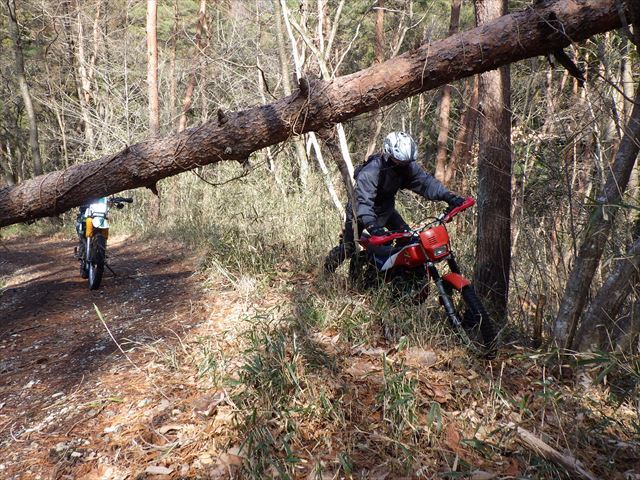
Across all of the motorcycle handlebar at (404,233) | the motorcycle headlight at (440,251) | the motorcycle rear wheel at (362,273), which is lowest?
the motorcycle rear wheel at (362,273)

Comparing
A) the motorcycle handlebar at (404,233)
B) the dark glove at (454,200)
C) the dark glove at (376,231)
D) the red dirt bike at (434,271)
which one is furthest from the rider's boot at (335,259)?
the dark glove at (454,200)

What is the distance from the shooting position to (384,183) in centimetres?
436

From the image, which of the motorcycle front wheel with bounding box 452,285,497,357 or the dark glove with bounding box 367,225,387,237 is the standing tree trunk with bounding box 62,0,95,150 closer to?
the dark glove with bounding box 367,225,387,237

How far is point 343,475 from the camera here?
251 centimetres

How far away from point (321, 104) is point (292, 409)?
7.43 ft

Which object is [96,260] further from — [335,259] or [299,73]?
[299,73]

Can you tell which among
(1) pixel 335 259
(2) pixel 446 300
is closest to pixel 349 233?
(1) pixel 335 259

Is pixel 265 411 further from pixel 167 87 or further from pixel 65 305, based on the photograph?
pixel 167 87

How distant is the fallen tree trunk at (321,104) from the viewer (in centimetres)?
310

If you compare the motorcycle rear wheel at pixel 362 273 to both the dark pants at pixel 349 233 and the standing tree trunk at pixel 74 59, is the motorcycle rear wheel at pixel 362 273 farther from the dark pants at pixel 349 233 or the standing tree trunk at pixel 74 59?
the standing tree trunk at pixel 74 59

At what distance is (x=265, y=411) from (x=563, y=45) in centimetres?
322

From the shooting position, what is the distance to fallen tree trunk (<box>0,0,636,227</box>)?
3100 millimetres

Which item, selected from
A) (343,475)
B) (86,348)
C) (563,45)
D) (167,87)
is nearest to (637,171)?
(563,45)

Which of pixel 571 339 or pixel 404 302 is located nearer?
pixel 571 339
